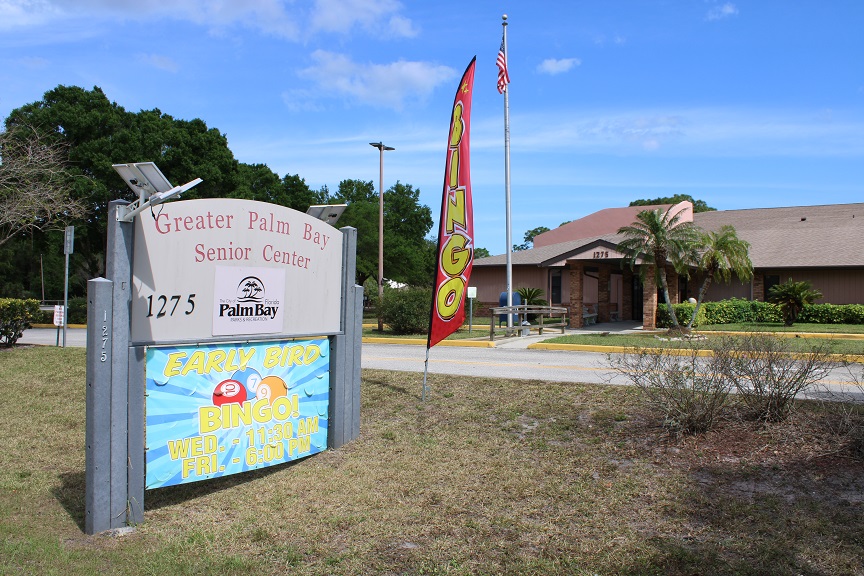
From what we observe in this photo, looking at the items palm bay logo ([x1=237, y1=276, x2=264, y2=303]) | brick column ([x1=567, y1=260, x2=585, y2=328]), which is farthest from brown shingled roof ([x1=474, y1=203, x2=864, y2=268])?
palm bay logo ([x1=237, y1=276, x2=264, y2=303])

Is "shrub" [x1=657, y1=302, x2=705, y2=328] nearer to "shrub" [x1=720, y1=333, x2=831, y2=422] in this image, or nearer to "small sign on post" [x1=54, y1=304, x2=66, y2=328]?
"shrub" [x1=720, y1=333, x2=831, y2=422]

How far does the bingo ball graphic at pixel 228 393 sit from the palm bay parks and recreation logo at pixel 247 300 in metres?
0.46

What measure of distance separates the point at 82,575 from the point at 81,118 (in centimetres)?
3389

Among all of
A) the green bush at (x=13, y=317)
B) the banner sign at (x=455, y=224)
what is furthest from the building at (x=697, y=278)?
the green bush at (x=13, y=317)

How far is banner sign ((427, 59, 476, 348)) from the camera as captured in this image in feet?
29.8

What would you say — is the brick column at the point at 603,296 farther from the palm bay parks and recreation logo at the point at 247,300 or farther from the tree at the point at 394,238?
the palm bay parks and recreation logo at the point at 247,300

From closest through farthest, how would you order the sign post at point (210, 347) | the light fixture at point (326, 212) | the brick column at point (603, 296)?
1. the sign post at point (210, 347)
2. the light fixture at point (326, 212)
3. the brick column at point (603, 296)

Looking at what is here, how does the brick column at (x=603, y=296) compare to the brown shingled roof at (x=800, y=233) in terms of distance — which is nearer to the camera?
the brick column at (x=603, y=296)

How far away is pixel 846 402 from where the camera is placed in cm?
672

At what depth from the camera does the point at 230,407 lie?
20.7 ft

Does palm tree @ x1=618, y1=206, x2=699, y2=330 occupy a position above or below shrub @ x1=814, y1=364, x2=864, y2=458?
above

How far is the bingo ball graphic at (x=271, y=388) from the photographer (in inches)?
259

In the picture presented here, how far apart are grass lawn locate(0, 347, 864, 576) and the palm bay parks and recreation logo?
59.5 inches

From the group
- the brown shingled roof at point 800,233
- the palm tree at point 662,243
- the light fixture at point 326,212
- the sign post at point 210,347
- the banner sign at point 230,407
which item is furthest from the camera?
the brown shingled roof at point 800,233
